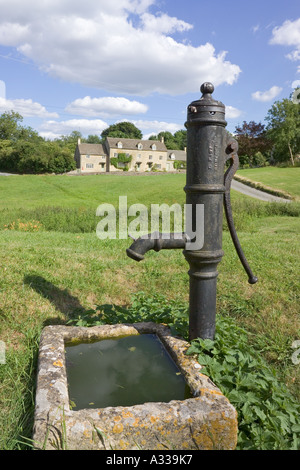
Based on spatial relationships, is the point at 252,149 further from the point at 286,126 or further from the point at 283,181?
the point at 283,181

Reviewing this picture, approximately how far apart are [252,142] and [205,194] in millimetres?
51077

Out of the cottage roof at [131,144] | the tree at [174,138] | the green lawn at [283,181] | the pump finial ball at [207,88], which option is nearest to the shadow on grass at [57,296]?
the pump finial ball at [207,88]

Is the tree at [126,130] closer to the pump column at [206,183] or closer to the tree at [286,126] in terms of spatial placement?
the tree at [286,126]

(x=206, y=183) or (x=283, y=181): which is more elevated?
(x=283, y=181)

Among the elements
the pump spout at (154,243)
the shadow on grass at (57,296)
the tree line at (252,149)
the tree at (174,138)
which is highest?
the tree at (174,138)

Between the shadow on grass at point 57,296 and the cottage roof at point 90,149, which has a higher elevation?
the cottage roof at point 90,149

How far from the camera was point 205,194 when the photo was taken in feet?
6.96

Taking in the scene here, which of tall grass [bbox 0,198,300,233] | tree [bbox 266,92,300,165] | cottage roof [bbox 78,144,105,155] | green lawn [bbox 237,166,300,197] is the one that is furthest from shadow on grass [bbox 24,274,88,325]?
cottage roof [bbox 78,144,105,155]

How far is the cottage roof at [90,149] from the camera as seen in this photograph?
5709 cm

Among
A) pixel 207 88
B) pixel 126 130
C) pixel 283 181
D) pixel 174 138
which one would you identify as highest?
pixel 126 130

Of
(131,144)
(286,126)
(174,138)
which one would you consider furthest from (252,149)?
(174,138)

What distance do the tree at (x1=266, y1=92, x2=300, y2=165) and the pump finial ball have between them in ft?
148

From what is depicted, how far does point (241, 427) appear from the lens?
189cm

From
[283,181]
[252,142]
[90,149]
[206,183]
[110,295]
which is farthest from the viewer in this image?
[90,149]
